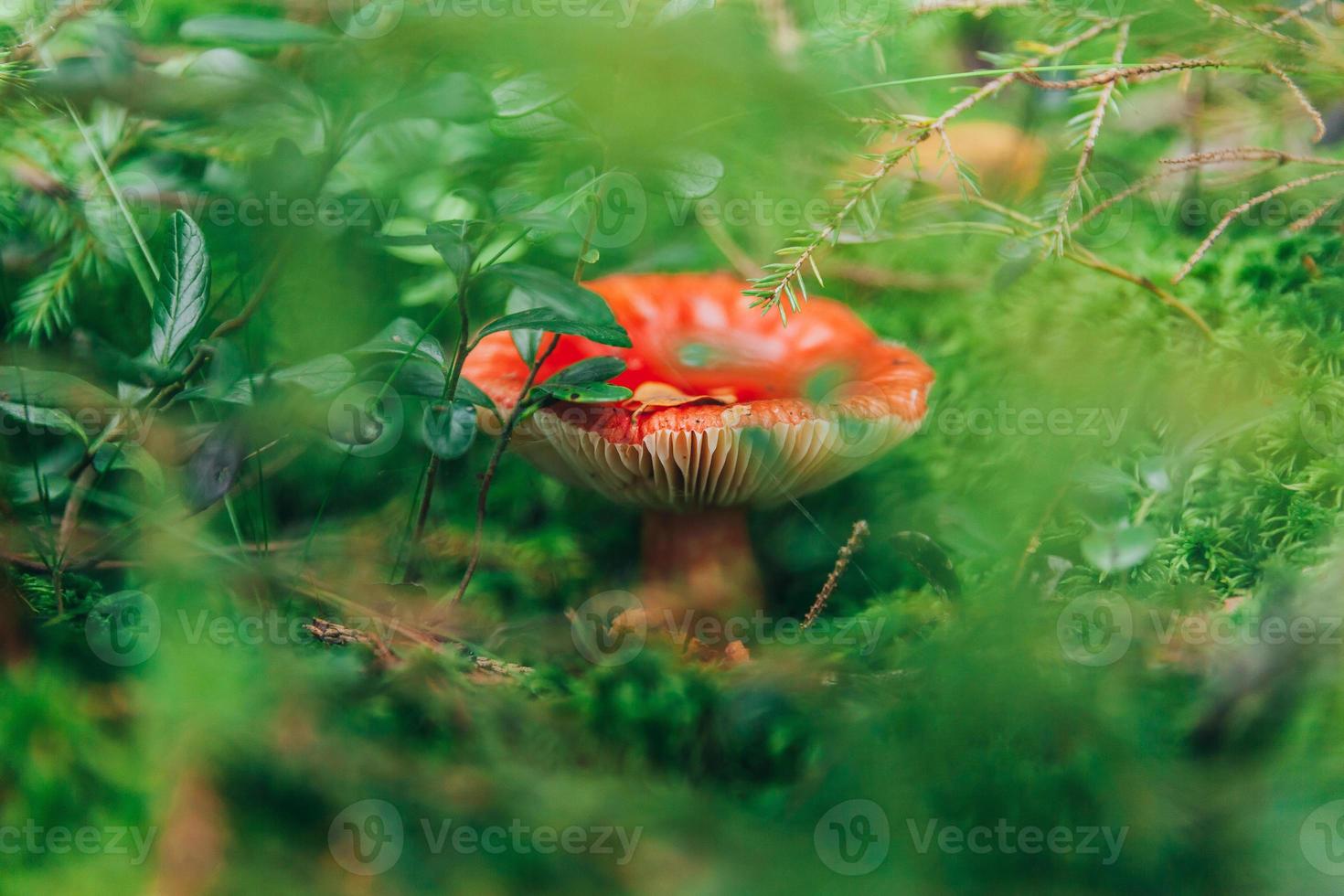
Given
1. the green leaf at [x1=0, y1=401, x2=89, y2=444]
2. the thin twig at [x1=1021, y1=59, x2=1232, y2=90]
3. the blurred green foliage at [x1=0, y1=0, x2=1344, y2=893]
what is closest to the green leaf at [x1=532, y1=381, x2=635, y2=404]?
the blurred green foliage at [x1=0, y1=0, x2=1344, y2=893]

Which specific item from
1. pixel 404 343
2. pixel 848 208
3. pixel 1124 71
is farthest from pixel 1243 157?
pixel 404 343

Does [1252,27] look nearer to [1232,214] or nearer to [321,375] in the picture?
[1232,214]

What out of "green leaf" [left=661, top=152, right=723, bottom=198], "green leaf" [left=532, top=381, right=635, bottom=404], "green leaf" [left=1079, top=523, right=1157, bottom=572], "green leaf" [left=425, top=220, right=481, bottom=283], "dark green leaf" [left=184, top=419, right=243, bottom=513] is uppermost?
"green leaf" [left=661, top=152, right=723, bottom=198]

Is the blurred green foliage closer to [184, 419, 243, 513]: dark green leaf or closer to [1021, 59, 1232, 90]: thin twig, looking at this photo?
[184, 419, 243, 513]: dark green leaf

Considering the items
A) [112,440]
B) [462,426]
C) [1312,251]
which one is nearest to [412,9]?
[462,426]

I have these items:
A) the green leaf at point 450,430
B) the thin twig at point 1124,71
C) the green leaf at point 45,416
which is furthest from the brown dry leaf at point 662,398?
the green leaf at point 45,416

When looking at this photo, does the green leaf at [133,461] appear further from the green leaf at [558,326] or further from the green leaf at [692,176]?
the green leaf at [692,176]

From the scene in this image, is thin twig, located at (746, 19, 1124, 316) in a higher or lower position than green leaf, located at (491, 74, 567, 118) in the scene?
lower
